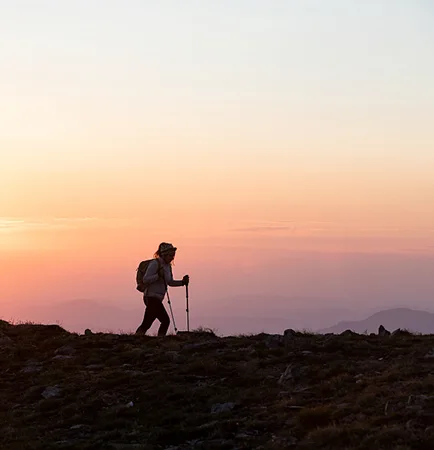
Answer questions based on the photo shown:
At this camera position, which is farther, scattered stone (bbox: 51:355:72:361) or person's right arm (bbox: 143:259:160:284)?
person's right arm (bbox: 143:259:160:284)

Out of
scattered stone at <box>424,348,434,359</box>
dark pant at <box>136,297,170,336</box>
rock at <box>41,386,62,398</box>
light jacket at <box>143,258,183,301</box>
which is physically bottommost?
rock at <box>41,386,62,398</box>

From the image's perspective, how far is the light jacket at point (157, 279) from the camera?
73.4 feet

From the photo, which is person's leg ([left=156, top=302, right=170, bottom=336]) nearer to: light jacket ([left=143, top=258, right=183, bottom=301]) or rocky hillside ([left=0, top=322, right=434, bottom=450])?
light jacket ([left=143, top=258, right=183, bottom=301])

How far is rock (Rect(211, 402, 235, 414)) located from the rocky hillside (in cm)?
2

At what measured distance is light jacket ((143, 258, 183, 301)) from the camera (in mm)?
22375

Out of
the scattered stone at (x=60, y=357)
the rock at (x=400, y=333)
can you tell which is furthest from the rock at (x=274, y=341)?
the scattered stone at (x=60, y=357)

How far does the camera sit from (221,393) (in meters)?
15.2

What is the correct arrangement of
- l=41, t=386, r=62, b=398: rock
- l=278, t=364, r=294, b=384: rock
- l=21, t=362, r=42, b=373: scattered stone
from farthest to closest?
1. l=21, t=362, r=42, b=373: scattered stone
2. l=41, t=386, r=62, b=398: rock
3. l=278, t=364, r=294, b=384: rock

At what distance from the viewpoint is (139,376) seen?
55.9ft

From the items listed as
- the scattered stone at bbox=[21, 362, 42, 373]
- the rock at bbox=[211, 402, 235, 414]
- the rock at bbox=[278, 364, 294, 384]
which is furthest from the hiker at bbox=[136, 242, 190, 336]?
the rock at bbox=[211, 402, 235, 414]

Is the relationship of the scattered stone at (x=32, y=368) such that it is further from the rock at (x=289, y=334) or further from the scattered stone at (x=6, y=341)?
the rock at (x=289, y=334)

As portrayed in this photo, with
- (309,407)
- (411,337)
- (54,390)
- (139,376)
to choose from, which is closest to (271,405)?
(309,407)

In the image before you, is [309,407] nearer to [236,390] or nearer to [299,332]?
[236,390]

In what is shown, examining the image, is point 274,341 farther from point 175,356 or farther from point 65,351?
point 65,351
